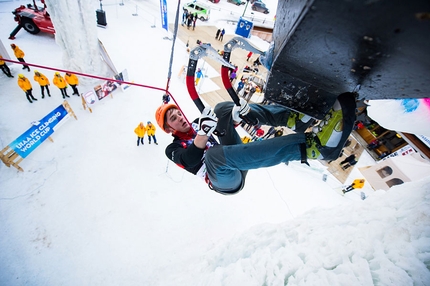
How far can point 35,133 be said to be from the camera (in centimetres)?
505

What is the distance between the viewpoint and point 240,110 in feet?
8.48

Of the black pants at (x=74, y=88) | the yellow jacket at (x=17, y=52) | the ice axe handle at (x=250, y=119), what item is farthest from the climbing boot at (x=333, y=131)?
the yellow jacket at (x=17, y=52)

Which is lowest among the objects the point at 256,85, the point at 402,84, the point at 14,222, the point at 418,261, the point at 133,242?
the point at 14,222

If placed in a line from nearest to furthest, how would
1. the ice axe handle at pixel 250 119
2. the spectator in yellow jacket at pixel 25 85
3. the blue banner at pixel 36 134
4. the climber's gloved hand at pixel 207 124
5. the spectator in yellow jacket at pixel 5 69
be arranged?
the climber's gloved hand at pixel 207 124 < the ice axe handle at pixel 250 119 < the blue banner at pixel 36 134 < the spectator in yellow jacket at pixel 25 85 < the spectator in yellow jacket at pixel 5 69

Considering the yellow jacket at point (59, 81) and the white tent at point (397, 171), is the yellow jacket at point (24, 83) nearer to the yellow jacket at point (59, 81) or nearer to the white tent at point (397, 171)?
the yellow jacket at point (59, 81)

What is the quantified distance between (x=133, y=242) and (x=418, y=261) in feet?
15.4

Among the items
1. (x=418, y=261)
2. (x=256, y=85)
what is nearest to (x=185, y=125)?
(x=418, y=261)

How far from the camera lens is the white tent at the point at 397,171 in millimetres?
7371

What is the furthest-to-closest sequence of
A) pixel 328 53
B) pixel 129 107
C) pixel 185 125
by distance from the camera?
1. pixel 129 107
2. pixel 185 125
3. pixel 328 53

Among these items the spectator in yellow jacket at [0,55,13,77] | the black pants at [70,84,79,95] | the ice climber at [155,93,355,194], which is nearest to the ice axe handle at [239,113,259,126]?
the ice climber at [155,93,355,194]

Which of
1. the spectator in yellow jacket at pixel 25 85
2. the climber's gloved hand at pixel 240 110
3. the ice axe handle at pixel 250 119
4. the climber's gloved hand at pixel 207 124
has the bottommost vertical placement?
the spectator in yellow jacket at pixel 25 85

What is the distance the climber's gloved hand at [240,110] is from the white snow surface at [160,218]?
5.79ft

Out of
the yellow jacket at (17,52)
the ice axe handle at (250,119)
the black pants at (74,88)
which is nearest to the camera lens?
the ice axe handle at (250,119)

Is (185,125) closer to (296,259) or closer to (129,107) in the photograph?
(296,259)
